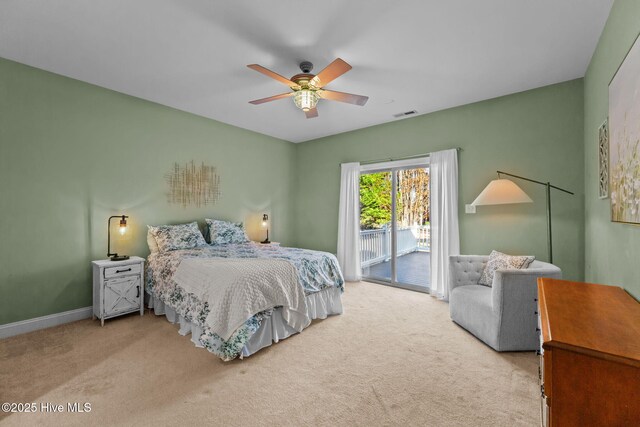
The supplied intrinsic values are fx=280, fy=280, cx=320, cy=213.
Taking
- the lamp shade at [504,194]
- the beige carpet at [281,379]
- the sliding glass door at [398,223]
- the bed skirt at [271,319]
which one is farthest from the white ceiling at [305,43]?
the beige carpet at [281,379]

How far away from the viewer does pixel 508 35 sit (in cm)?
237

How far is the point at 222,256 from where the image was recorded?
3277mm

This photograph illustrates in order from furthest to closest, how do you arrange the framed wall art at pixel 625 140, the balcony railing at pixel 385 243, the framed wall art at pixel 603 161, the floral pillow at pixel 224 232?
the balcony railing at pixel 385 243 < the floral pillow at pixel 224 232 < the framed wall art at pixel 603 161 < the framed wall art at pixel 625 140

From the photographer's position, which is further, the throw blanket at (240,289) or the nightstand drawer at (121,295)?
the nightstand drawer at (121,295)

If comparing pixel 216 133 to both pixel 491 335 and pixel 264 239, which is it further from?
pixel 491 335

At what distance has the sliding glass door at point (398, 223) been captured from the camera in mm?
Result: 4594

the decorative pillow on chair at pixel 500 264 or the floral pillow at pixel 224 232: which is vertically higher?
the floral pillow at pixel 224 232

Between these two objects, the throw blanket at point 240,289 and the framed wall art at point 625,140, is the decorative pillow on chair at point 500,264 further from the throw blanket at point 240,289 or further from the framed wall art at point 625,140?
the throw blanket at point 240,289

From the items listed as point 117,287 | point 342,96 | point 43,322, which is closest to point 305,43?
point 342,96

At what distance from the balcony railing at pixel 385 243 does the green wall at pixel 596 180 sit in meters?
2.11

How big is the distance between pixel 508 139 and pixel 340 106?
222 centimetres

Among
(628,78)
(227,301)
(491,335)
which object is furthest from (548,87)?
(227,301)

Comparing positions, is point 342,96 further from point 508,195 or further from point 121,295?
point 121,295

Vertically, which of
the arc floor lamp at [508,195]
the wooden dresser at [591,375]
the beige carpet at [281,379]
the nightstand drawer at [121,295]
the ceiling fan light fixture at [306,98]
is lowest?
the beige carpet at [281,379]
